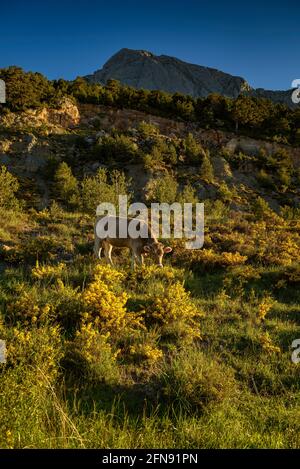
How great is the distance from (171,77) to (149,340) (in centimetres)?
18156

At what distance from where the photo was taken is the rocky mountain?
166375 millimetres

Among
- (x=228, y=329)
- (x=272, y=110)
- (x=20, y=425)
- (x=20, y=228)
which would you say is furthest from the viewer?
(x=272, y=110)

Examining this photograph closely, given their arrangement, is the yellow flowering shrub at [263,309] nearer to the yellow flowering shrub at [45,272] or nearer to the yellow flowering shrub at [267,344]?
the yellow flowering shrub at [267,344]

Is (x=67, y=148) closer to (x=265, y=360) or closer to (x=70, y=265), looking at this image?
(x=70, y=265)

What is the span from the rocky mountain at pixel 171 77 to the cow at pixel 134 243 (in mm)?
162778

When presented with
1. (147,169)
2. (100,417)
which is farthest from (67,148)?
(100,417)

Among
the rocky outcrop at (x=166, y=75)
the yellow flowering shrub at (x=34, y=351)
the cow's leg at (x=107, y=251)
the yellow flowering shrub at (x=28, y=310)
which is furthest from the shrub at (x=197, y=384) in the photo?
the rocky outcrop at (x=166, y=75)

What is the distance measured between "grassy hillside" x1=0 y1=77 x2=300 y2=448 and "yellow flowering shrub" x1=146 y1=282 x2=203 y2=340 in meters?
0.03

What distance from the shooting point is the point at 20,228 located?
45.3ft

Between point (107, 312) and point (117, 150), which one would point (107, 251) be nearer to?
point (107, 312)

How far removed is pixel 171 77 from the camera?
17100 cm

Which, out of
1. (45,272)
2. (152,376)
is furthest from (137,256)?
(152,376)

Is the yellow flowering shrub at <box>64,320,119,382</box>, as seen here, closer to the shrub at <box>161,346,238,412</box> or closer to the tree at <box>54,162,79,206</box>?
the shrub at <box>161,346,238,412</box>

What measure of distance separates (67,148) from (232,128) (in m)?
24.9
